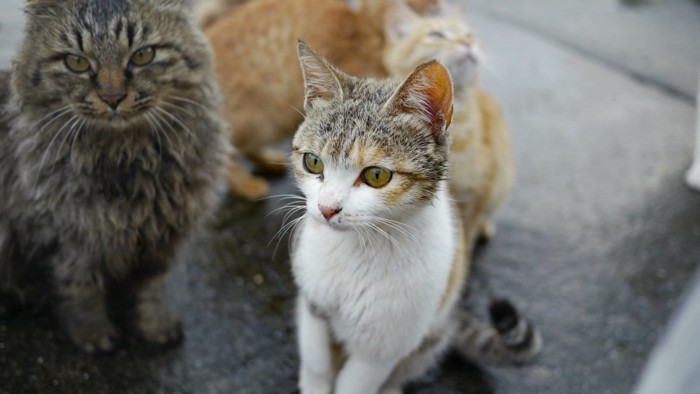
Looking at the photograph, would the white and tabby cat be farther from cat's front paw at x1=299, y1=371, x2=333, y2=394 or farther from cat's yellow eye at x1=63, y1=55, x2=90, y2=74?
cat's yellow eye at x1=63, y1=55, x2=90, y2=74

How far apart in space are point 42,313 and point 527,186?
2265 millimetres

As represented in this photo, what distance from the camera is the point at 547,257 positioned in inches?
113

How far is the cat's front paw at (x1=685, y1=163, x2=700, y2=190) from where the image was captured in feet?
10.5

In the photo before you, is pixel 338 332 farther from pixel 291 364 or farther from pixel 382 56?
pixel 382 56

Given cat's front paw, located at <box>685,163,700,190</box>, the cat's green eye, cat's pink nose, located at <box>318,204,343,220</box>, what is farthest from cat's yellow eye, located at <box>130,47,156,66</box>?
cat's front paw, located at <box>685,163,700,190</box>

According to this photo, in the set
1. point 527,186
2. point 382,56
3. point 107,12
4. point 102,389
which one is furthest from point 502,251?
point 107,12

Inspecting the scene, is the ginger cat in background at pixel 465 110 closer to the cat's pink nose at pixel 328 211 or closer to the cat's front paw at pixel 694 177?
the cat's pink nose at pixel 328 211

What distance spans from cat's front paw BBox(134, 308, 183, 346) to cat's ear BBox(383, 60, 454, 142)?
1246 millimetres

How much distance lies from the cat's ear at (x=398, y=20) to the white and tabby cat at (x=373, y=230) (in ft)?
3.14

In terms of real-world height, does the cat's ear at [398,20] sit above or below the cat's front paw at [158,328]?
above

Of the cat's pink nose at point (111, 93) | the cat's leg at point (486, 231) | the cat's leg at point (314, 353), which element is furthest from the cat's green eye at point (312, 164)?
the cat's leg at point (486, 231)

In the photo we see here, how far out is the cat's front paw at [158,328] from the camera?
2.28 meters

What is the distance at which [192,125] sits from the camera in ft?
6.77

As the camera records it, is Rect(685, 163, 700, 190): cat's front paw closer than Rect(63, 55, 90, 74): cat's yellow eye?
No
